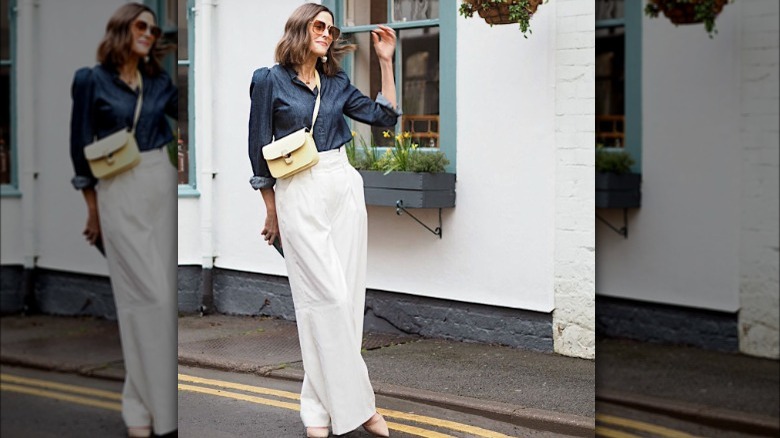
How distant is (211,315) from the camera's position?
331 cm

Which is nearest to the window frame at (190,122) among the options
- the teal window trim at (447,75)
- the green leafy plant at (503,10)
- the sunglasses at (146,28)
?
the sunglasses at (146,28)

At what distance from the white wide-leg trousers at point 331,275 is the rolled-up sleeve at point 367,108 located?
114 millimetres

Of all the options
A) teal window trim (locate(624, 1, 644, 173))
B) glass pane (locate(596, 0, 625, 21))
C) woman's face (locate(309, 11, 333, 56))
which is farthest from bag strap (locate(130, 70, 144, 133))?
Answer: teal window trim (locate(624, 1, 644, 173))

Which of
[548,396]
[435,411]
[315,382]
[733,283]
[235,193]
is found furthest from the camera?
[235,193]

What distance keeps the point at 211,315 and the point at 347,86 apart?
3.06ft

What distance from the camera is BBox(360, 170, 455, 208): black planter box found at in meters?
2.66

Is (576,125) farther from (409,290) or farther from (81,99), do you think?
(81,99)

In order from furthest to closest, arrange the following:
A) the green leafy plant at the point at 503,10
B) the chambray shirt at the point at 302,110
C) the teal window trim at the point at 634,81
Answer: the chambray shirt at the point at 302,110, the green leafy plant at the point at 503,10, the teal window trim at the point at 634,81

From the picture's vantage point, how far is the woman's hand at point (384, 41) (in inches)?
107

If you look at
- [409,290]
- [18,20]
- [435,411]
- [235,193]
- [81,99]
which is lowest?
[435,411]

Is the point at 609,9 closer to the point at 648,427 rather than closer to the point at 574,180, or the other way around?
the point at 574,180

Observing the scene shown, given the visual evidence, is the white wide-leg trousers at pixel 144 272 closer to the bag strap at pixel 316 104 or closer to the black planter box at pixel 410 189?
the bag strap at pixel 316 104

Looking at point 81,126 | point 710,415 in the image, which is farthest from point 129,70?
point 710,415

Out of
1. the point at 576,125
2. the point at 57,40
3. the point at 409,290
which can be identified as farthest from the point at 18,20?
the point at 576,125
